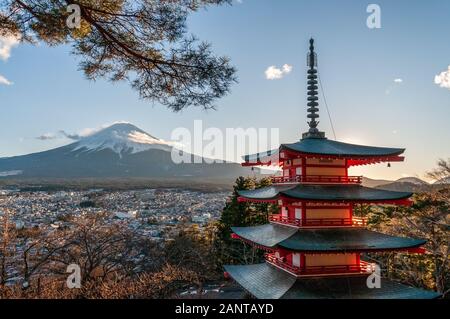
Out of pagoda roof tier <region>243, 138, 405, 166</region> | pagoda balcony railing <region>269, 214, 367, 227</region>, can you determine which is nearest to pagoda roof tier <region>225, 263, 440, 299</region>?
pagoda balcony railing <region>269, 214, 367, 227</region>

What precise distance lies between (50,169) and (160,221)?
82.1 metres

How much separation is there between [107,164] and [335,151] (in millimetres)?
123426

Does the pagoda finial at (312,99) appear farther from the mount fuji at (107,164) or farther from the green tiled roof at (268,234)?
the mount fuji at (107,164)

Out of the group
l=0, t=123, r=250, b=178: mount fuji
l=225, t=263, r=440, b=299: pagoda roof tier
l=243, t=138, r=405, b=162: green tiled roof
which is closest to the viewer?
l=225, t=263, r=440, b=299: pagoda roof tier

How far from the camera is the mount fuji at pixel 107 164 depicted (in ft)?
375

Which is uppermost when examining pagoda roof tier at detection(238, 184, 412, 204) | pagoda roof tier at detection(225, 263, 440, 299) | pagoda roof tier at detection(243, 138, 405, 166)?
pagoda roof tier at detection(243, 138, 405, 166)

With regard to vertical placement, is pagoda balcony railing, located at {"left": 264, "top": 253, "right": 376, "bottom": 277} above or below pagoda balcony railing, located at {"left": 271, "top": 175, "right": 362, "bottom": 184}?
below

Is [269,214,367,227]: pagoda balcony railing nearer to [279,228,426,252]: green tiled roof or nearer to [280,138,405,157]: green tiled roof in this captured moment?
[279,228,426,252]: green tiled roof

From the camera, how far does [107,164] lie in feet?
415

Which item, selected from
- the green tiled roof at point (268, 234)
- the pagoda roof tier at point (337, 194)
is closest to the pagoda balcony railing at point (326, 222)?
the green tiled roof at point (268, 234)

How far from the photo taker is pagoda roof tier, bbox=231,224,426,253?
10227 millimetres

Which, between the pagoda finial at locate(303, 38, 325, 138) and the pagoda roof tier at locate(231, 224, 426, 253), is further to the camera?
the pagoda finial at locate(303, 38, 325, 138)

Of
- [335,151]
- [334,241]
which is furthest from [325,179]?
[334,241]

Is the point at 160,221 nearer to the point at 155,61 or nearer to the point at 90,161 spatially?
the point at 155,61
